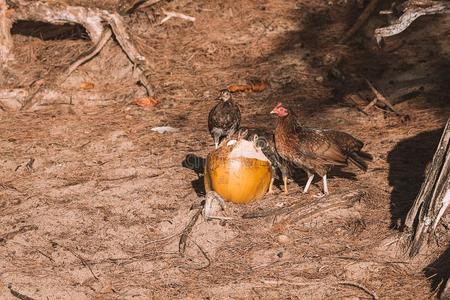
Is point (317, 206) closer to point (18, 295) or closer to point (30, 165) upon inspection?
point (18, 295)

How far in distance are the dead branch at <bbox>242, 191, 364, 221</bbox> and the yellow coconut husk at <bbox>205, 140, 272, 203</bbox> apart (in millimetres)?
247

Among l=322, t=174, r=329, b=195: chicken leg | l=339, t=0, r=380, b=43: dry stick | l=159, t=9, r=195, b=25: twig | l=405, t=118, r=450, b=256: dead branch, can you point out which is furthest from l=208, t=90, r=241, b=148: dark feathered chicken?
l=159, t=9, r=195, b=25: twig

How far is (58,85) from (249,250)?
437 centimetres

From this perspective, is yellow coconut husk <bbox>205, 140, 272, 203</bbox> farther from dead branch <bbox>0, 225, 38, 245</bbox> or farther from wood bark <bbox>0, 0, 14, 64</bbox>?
wood bark <bbox>0, 0, 14, 64</bbox>

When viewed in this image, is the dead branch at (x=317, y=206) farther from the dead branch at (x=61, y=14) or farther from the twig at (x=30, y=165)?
the dead branch at (x=61, y=14)

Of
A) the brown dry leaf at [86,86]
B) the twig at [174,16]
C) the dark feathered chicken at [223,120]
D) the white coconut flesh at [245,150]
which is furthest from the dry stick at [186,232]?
the twig at [174,16]

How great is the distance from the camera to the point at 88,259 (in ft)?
20.9

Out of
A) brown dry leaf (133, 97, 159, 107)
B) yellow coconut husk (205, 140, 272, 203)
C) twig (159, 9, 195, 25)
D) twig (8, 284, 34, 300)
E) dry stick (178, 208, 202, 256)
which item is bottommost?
twig (8, 284, 34, 300)

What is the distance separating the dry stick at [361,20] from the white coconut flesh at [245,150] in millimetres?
3909

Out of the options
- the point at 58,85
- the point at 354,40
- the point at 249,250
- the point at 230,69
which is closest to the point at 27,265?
the point at 249,250

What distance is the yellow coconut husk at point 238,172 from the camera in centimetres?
700

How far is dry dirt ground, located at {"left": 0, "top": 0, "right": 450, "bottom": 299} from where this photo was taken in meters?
6.09

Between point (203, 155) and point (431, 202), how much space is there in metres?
2.76

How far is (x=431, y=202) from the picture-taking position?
20.3 ft
